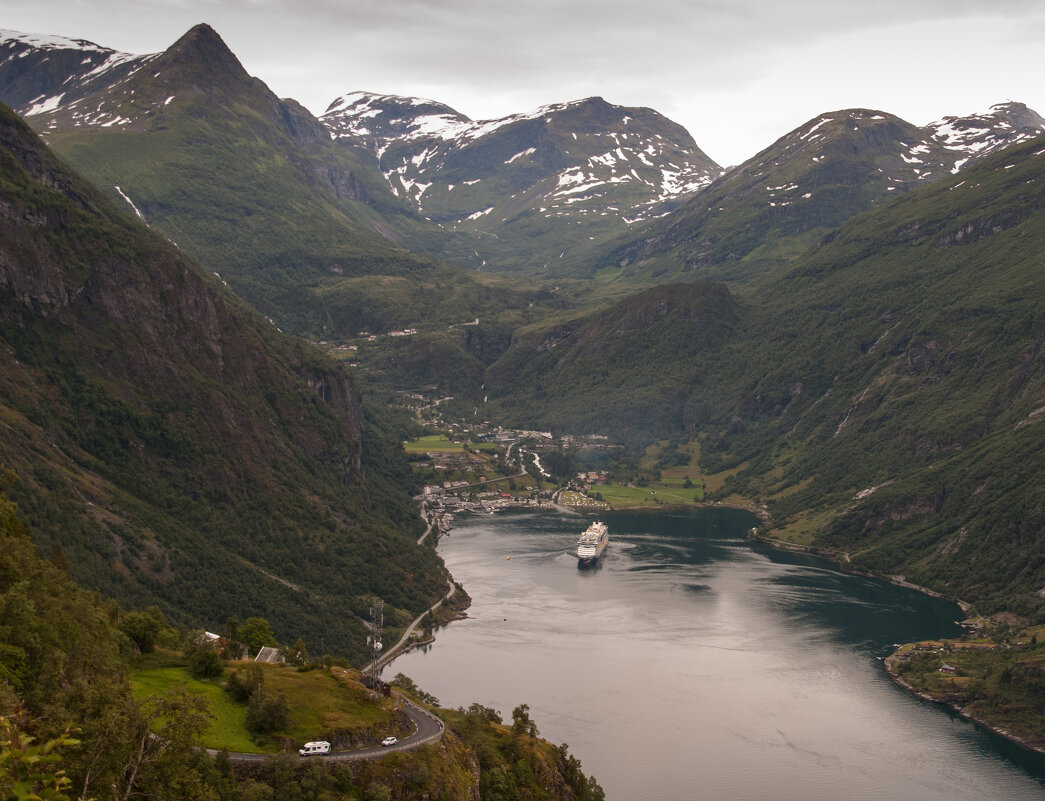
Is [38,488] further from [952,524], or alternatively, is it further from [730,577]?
[952,524]

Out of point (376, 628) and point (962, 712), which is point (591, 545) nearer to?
point (376, 628)

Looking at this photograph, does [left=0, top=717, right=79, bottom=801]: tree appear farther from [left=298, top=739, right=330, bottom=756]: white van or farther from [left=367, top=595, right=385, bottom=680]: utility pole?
[left=367, top=595, right=385, bottom=680]: utility pole

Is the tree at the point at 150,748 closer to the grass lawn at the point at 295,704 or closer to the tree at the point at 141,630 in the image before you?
the grass lawn at the point at 295,704

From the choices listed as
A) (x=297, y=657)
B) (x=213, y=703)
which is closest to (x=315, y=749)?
(x=213, y=703)

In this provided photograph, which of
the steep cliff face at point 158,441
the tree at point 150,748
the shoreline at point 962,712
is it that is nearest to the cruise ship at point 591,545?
the steep cliff face at point 158,441

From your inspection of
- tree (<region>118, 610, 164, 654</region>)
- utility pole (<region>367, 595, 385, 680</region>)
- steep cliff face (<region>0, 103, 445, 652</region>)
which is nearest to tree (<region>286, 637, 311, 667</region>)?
tree (<region>118, 610, 164, 654</region>)

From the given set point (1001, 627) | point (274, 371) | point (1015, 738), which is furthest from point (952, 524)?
point (274, 371)
